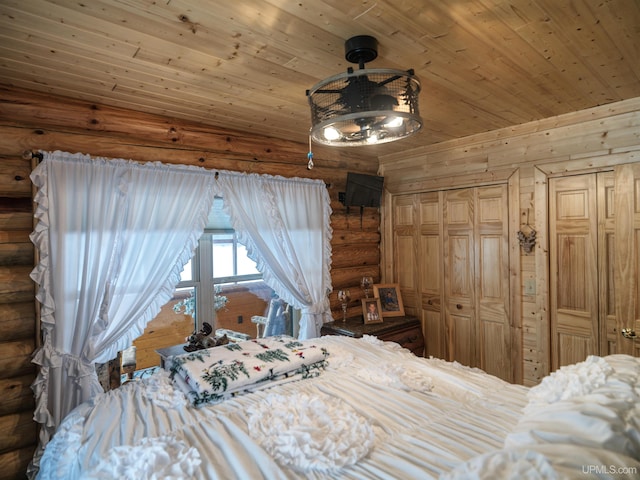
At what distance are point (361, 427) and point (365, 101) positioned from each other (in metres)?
1.32

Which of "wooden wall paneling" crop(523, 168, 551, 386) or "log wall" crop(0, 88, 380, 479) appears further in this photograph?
"wooden wall paneling" crop(523, 168, 551, 386)

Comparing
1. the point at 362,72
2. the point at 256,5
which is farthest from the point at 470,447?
the point at 256,5

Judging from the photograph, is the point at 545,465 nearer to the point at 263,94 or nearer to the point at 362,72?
the point at 362,72

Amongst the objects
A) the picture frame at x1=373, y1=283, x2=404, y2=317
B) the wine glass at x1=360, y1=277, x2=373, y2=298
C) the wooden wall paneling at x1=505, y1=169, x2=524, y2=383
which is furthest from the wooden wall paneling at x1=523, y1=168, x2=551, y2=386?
the wine glass at x1=360, y1=277, x2=373, y2=298

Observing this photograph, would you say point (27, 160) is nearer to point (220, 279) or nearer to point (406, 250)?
point (220, 279)

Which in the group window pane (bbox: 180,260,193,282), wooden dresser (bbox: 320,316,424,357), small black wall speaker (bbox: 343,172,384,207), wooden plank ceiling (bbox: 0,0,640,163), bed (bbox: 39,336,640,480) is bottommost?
wooden dresser (bbox: 320,316,424,357)

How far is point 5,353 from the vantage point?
2027 mm

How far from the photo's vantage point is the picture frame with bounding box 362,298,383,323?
345cm

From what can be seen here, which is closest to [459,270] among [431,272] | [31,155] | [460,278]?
[460,278]

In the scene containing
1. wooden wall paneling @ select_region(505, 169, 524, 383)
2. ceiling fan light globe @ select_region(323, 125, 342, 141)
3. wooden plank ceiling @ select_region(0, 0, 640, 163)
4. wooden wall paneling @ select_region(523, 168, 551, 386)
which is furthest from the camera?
wooden wall paneling @ select_region(505, 169, 524, 383)

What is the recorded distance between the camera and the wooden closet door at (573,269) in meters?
2.65

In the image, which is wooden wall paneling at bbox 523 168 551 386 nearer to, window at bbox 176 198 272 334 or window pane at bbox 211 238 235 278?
window at bbox 176 198 272 334

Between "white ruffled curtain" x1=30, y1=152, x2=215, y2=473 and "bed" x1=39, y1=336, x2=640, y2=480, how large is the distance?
0.53 m

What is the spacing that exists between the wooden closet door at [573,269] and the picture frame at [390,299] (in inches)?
54.4
